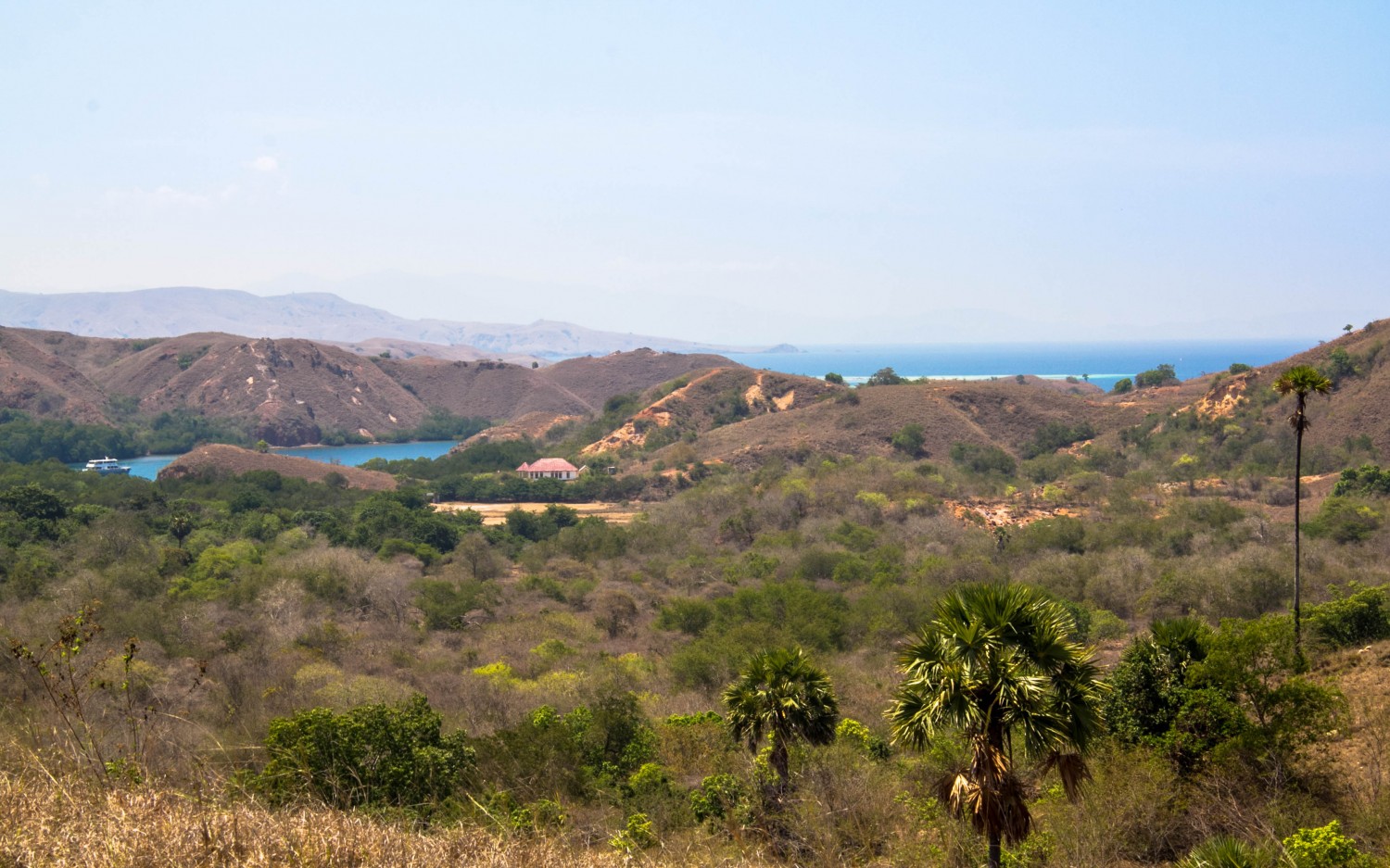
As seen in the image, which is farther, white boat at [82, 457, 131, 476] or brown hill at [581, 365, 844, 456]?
white boat at [82, 457, 131, 476]

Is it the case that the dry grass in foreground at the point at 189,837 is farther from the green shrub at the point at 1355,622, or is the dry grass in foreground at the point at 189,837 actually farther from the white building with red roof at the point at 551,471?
the white building with red roof at the point at 551,471

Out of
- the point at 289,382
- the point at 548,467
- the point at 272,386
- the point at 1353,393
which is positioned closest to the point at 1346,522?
the point at 1353,393

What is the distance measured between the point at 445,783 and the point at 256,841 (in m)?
8.57

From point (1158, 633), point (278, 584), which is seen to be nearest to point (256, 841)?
point (1158, 633)

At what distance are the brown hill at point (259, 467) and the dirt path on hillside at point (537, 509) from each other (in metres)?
5.62

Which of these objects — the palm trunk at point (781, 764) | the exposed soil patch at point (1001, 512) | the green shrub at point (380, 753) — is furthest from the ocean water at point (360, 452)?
the palm trunk at point (781, 764)

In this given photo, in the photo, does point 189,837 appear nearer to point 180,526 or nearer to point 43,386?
point 180,526

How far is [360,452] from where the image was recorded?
10275 centimetres

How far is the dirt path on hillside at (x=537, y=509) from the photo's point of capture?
53.4 m

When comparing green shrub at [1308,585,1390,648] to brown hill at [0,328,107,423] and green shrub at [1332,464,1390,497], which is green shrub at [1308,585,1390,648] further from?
brown hill at [0,328,107,423]

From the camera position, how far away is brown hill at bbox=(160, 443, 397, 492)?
61500mm

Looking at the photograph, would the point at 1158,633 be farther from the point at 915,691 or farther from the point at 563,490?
the point at 563,490

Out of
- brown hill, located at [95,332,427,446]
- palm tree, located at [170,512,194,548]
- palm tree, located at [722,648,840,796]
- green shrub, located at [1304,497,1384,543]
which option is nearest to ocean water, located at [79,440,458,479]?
brown hill, located at [95,332,427,446]

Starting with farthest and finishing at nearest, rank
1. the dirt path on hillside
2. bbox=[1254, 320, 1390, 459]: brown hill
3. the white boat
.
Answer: the white boat
the dirt path on hillside
bbox=[1254, 320, 1390, 459]: brown hill
